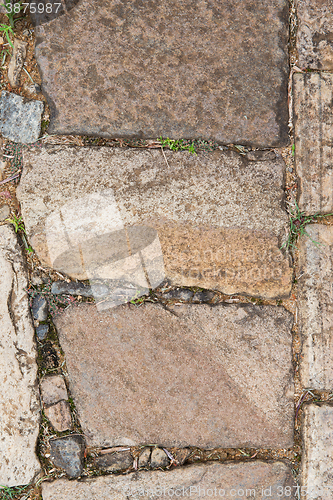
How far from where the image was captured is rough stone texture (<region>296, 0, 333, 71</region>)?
186 centimetres

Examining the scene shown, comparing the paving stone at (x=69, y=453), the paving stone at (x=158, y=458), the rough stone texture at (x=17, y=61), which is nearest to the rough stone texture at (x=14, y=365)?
the paving stone at (x=69, y=453)

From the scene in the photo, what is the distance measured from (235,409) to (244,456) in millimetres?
279

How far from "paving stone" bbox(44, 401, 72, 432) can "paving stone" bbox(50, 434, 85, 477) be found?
64 mm

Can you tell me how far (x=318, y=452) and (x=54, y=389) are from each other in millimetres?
1459

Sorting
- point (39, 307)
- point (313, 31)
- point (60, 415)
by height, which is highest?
point (313, 31)

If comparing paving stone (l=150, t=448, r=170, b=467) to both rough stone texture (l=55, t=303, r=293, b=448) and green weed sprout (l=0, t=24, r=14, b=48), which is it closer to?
rough stone texture (l=55, t=303, r=293, b=448)

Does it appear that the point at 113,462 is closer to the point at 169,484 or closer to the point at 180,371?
the point at 169,484

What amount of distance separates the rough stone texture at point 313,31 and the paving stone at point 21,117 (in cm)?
142

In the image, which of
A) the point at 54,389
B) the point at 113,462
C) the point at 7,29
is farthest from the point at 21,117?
the point at 113,462

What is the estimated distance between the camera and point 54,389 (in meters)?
1.87

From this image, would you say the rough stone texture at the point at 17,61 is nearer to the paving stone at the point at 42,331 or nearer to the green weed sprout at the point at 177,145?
the green weed sprout at the point at 177,145

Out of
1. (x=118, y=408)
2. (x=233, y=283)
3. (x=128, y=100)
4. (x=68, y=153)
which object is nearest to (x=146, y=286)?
(x=233, y=283)

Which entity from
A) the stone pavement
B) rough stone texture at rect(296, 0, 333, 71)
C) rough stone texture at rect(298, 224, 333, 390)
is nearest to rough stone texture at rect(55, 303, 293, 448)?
the stone pavement

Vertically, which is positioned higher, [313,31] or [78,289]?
[313,31]
